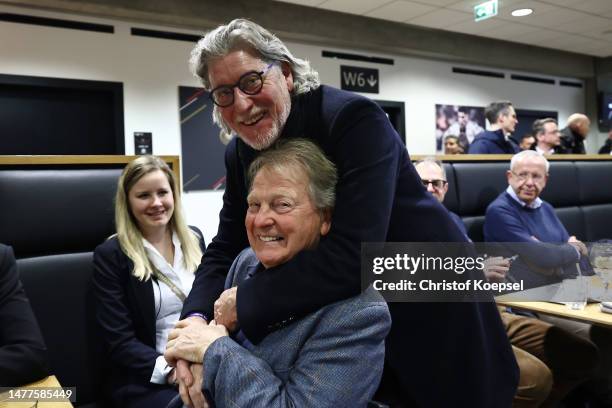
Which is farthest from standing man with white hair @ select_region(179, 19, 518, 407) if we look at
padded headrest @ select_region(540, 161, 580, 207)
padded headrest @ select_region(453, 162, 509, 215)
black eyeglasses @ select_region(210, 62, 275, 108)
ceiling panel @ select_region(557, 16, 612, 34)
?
ceiling panel @ select_region(557, 16, 612, 34)

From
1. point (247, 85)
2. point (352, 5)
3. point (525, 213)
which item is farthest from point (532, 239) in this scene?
point (352, 5)

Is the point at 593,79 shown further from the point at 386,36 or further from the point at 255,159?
the point at 255,159

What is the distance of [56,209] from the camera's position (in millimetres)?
1957

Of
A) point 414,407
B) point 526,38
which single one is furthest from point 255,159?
point 526,38

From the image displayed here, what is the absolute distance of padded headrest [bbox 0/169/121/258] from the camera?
1881 millimetres

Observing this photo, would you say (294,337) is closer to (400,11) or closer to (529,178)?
(529,178)

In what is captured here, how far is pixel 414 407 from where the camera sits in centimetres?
124

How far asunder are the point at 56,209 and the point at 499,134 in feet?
12.4

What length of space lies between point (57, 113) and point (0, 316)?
3487 millimetres

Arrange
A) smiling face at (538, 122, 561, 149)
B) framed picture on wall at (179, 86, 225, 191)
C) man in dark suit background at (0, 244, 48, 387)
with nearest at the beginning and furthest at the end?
1. man in dark suit background at (0, 244, 48, 387)
2. framed picture on wall at (179, 86, 225, 191)
3. smiling face at (538, 122, 561, 149)

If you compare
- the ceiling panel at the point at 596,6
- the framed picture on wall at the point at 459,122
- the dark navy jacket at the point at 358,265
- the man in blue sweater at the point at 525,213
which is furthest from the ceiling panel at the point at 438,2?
the dark navy jacket at the point at 358,265

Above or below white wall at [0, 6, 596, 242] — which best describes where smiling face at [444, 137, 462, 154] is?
below

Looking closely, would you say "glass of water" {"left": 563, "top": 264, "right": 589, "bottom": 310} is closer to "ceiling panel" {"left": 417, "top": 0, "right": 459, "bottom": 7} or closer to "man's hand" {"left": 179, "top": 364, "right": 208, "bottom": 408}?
"man's hand" {"left": 179, "top": 364, "right": 208, "bottom": 408}

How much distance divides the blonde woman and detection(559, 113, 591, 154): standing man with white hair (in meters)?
4.96
